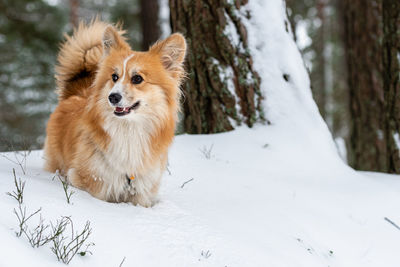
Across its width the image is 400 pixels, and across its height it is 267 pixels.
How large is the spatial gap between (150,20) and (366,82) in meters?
4.66

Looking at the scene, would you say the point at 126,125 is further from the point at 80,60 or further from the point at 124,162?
the point at 80,60

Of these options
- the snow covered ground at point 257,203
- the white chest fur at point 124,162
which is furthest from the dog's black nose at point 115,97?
the snow covered ground at point 257,203

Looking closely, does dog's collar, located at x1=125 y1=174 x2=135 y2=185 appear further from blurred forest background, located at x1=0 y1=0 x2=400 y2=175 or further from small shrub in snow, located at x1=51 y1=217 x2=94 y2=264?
blurred forest background, located at x1=0 y1=0 x2=400 y2=175

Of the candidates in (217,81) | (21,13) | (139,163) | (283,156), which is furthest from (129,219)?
(21,13)

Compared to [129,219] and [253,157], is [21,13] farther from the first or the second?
[129,219]

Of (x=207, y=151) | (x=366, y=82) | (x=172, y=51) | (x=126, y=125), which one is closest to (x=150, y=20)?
(x=366, y=82)

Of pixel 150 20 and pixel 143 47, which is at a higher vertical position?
pixel 150 20

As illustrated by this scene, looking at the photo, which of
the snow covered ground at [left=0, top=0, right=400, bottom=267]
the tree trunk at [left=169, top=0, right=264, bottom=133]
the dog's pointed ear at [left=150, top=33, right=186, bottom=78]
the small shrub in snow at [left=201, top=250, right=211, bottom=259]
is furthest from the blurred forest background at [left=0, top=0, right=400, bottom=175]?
the small shrub in snow at [left=201, top=250, right=211, bottom=259]

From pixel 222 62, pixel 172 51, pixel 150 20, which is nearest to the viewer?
pixel 172 51

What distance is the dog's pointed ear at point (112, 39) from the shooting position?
326cm

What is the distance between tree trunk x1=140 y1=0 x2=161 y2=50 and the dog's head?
4.78 metres

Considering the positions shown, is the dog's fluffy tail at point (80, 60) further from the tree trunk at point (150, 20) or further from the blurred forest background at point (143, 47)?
the tree trunk at point (150, 20)

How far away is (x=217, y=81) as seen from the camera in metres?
4.30

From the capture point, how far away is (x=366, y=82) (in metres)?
5.23
